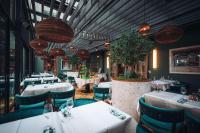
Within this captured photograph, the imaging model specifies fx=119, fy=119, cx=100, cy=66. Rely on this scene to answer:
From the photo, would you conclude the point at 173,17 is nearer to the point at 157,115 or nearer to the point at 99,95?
the point at 99,95

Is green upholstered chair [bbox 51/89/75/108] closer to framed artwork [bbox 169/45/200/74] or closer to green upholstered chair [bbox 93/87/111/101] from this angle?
→ green upholstered chair [bbox 93/87/111/101]

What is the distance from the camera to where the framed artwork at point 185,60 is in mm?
5078

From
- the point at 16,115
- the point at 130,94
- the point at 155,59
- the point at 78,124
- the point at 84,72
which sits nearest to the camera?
the point at 78,124

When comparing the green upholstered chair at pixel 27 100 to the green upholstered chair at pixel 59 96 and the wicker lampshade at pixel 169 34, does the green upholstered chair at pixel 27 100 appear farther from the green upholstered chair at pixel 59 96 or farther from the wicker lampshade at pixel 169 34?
the wicker lampshade at pixel 169 34

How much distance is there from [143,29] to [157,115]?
6.61ft

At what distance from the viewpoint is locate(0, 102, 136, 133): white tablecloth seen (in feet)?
3.53

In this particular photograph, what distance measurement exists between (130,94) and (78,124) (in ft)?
5.30

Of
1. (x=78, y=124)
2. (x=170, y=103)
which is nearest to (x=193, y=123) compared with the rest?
(x=170, y=103)

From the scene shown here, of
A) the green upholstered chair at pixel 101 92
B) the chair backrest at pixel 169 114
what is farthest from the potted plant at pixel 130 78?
the chair backrest at pixel 169 114

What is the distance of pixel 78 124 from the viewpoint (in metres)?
1.17

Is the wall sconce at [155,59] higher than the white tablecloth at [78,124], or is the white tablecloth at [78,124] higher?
the wall sconce at [155,59]

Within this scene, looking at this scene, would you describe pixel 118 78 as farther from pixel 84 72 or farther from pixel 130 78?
pixel 84 72

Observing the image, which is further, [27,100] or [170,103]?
[27,100]

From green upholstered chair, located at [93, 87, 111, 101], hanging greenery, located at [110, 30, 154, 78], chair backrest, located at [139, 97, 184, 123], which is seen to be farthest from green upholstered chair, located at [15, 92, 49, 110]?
chair backrest, located at [139, 97, 184, 123]
